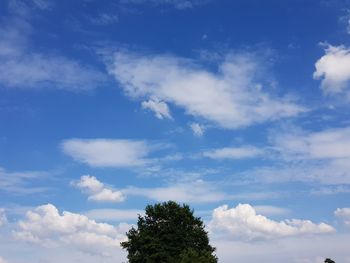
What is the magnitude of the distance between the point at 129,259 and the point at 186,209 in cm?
1253

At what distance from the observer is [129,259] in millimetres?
85875

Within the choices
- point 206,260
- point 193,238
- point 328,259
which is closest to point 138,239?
point 193,238

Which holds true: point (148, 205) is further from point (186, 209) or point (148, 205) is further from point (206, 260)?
point (206, 260)

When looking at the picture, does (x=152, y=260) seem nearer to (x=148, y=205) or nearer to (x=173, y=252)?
(x=173, y=252)

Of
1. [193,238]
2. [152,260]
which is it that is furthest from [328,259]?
[152,260]

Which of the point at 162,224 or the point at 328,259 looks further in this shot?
the point at 328,259

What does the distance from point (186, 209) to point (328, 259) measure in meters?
34.9

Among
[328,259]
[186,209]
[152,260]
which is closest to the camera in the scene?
[152,260]

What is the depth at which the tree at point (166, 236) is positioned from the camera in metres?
82.8

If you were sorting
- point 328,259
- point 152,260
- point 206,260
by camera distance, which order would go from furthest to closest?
point 328,259 → point 152,260 → point 206,260

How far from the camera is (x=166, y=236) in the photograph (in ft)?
275

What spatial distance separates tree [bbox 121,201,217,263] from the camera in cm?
8275

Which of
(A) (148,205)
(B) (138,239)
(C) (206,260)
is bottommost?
(C) (206,260)

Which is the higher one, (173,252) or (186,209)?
(186,209)
